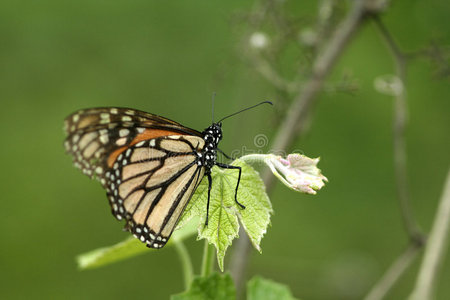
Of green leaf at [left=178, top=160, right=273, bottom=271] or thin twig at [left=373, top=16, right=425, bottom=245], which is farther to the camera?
thin twig at [left=373, top=16, right=425, bottom=245]

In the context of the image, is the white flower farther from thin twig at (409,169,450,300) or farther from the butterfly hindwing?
thin twig at (409,169,450,300)

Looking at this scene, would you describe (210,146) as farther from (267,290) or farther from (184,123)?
(184,123)

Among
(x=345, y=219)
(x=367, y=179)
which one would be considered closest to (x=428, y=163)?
(x=367, y=179)

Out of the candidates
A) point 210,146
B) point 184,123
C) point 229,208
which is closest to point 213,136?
point 210,146

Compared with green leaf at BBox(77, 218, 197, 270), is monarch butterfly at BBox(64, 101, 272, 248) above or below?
above

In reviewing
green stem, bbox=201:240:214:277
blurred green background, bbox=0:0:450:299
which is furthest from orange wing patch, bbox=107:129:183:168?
blurred green background, bbox=0:0:450:299

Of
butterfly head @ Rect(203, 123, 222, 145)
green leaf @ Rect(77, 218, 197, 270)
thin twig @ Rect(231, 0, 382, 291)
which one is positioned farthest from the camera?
thin twig @ Rect(231, 0, 382, 291)

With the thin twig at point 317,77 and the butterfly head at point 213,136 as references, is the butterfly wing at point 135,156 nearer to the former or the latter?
the butterfly head at point 213,136
